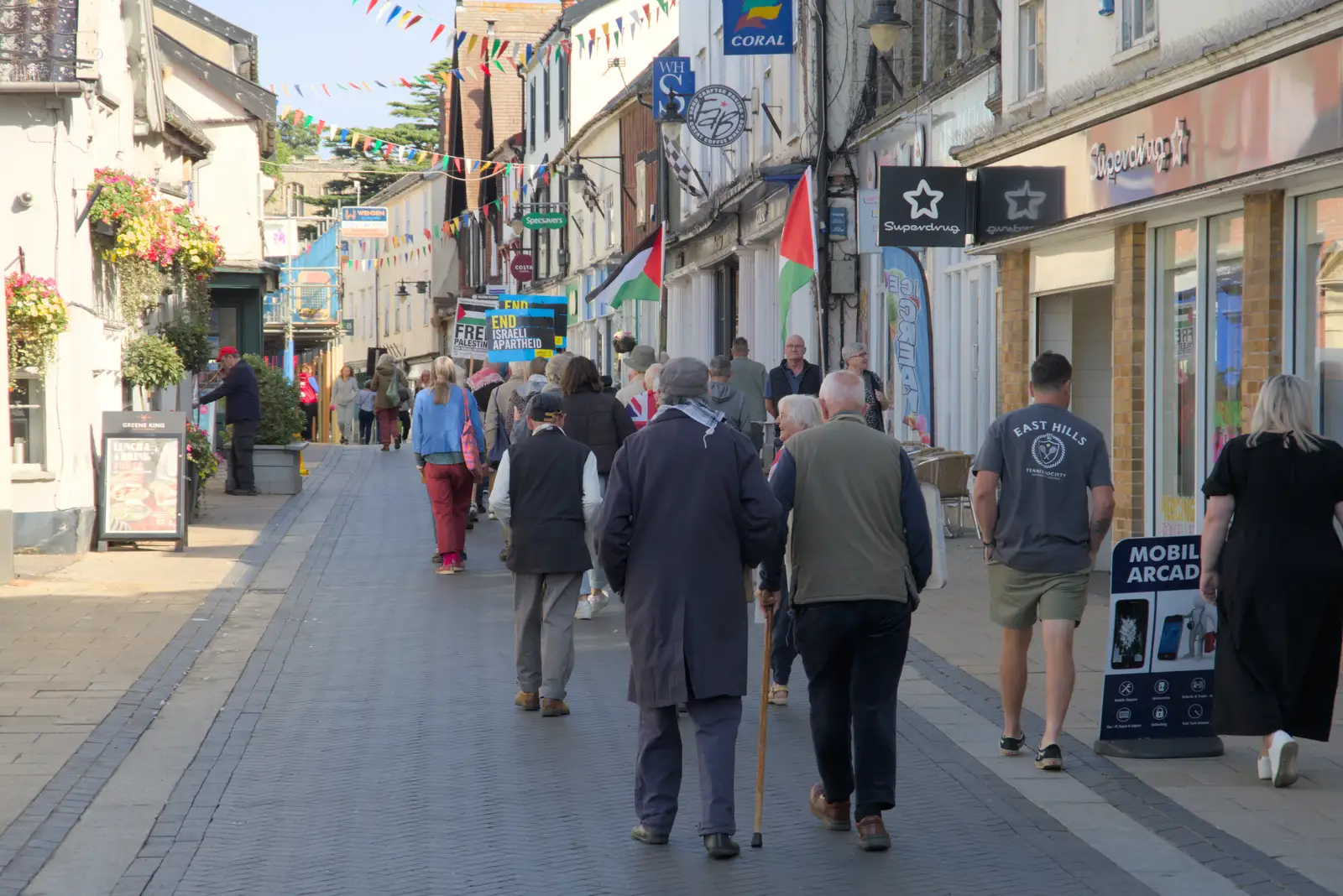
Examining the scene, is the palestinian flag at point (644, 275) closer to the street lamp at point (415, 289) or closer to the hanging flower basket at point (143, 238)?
the hanging flower basket at point (143, 238)

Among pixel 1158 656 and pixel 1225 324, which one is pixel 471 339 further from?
pixel 1158 656

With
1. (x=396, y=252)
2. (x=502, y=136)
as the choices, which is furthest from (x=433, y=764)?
(x=396, y=252)

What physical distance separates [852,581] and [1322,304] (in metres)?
5.44

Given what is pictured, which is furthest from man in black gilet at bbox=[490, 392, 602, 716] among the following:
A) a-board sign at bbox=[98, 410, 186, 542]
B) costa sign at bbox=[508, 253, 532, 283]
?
costa sign at bbox=[508, 253, 532, 283]

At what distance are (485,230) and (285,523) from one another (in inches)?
1562

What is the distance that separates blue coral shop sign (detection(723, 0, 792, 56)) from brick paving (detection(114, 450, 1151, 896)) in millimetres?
13508

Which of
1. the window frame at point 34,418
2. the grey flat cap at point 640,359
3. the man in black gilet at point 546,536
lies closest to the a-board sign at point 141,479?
the window frame at point 34,418

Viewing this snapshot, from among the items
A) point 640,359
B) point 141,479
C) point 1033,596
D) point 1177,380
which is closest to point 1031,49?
point 1177,380

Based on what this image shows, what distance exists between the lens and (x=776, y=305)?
26344 mm

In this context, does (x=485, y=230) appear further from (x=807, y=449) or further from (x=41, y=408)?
(x=807, y=449)

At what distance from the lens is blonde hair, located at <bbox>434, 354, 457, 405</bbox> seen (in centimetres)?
1527

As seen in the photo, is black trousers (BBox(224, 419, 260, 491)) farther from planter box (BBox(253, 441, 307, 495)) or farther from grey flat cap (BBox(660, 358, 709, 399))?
grey flat cap (BBox(660, 358, 709, 399))

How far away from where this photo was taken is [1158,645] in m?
7.88

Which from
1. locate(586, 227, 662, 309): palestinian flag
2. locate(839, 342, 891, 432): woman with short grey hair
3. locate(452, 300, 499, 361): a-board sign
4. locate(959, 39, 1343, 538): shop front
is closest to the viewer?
locate(959, 39, 1343, 538): shop front
